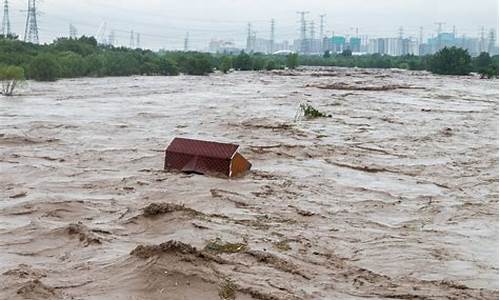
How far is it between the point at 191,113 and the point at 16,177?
502 inches

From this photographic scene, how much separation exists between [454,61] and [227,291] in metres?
65.9

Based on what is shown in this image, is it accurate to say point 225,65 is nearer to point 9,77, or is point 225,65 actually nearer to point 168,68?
point 168,68

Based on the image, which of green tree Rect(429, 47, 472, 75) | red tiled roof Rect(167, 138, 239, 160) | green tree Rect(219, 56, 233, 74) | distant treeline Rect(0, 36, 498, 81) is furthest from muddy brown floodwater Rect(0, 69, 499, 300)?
green tree Rect(429, 47, 472, 75)

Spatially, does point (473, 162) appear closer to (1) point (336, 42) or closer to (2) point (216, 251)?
(2) point (216, 251)

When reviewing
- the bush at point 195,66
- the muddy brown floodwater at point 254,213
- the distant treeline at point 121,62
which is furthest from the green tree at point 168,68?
the muddy brown floodwater at point 254,213

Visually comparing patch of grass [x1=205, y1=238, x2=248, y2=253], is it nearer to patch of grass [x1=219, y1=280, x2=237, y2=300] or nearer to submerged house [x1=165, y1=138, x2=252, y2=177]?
patch of grass [x1=219, y1=280, x2=237, y2=300]

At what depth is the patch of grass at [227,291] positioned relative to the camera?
591 centimetres

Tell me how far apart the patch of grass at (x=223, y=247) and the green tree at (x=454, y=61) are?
6400cm

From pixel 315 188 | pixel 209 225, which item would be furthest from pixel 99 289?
pixel 315 188

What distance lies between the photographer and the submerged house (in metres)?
11.6

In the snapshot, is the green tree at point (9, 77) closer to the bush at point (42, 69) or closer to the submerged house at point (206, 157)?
the bush at point (42, 69)

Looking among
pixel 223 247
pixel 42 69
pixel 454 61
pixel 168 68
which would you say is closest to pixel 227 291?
pixel 223 247

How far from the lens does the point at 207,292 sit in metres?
5.93

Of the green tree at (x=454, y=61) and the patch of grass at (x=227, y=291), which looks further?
the green tree at (x=454, y=61)
